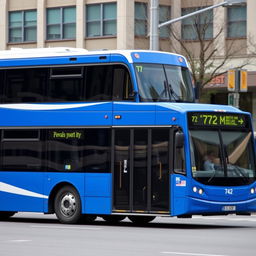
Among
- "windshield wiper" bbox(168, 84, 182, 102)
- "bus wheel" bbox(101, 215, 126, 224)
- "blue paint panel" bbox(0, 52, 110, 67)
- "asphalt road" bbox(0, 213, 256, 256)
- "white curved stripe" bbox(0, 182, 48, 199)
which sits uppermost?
"blue paint panel" bbox(0, 52, 110, 67)

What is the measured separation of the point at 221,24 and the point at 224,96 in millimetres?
4738

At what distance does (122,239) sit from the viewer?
59.4ft

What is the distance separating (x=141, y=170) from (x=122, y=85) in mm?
1878


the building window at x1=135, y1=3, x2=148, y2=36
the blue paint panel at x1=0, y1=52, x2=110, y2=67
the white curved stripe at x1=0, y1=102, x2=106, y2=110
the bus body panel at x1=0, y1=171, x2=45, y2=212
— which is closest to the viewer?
the white curved stripe at x1=0, y1=102, x2=106, y2=110

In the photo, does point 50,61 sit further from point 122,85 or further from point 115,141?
point 115,141

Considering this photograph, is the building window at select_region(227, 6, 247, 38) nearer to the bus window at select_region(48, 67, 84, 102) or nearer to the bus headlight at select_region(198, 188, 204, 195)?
the bus window at select_region(48, 67, 84, 102)

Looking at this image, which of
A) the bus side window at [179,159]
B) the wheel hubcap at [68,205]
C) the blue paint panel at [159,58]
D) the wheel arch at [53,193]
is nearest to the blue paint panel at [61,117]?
the blue paint panel at [159,58]

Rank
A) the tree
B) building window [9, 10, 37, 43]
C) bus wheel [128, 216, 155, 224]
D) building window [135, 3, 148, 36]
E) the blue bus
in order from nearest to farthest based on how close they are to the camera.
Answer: the blue bus
bus wheel [128, 216, 155, 224]
the tree
building window [135, 3, 148, 36]
building window [9, 10, 37, 43]

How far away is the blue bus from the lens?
21.2 metres

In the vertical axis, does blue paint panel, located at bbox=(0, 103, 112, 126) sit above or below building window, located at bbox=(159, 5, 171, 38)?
below

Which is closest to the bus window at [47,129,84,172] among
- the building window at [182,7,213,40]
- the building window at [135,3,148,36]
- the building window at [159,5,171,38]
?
the building window at [182,7,213,40]

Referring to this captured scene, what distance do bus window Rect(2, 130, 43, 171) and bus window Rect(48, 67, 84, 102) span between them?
3.20 feet

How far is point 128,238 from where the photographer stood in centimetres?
1834

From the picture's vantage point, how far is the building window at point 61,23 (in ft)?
167
